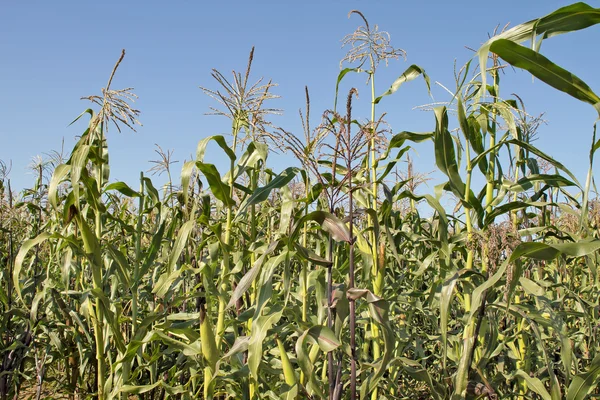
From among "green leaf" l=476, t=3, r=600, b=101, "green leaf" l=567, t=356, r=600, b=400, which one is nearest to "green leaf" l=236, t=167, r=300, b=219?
"green leaf" l=476, t=3, r=600, b=101

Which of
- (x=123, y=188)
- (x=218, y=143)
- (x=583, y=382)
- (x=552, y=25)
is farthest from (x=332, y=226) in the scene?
(x=123, y=188)

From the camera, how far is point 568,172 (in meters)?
1.53

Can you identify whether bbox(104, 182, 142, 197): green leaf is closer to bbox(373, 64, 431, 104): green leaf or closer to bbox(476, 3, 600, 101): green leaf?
bbox(373, 64, 431, 104): green leaf

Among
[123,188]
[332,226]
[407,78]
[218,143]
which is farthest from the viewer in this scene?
[407,78]

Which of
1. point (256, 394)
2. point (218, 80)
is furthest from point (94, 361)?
point (218, 80)

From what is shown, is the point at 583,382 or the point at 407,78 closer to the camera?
the point at 583,382

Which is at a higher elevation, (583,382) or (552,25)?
(552,25)

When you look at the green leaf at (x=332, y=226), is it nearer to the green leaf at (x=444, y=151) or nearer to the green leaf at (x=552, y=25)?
the green leaf at (x=444, y=151)

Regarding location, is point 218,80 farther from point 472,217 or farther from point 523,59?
point 523,59

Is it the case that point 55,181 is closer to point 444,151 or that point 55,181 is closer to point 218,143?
point 218,143

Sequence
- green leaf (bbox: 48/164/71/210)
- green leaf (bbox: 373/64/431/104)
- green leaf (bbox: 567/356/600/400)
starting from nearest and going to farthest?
green leaf (bbox: 567/356/600/400) → green leaf (bbox: 48/164/71/210) → green leaf (bbox: 373/64/431/104)

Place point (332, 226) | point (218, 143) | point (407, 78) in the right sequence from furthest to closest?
point (407, 78)
point (218, 143)
point (332, 226)

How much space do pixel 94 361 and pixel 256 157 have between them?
1.84 meters

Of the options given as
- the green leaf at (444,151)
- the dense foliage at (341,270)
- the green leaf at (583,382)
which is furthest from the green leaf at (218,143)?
the green leaf at (583,382)
